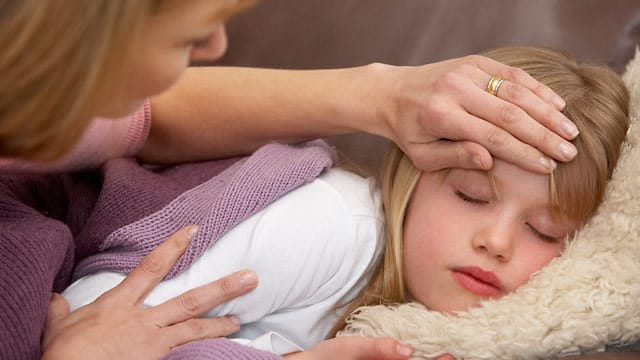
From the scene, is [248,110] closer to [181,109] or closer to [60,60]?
[181,109]

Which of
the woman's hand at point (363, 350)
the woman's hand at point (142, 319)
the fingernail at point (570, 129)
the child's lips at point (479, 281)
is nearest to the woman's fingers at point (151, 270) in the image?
the woman's hand at point (142, 319)

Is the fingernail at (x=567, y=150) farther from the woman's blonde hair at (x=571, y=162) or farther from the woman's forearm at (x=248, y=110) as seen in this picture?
the woman's forearm at (x=248, y=110)

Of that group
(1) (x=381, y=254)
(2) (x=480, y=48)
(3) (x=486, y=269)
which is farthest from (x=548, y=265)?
(2) (x=480, y=48)

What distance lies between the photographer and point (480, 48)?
115 cm

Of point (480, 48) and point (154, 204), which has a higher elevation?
point (480, 48)

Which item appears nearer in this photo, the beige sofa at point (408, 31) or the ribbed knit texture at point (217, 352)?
the ribbed knit texture at point (217, 352)

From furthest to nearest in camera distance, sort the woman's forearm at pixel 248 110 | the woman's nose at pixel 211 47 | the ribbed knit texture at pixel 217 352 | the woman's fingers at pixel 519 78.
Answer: the woman's forearm at pixel 248 110 → the woman's fingers at pixel 519 78 → the ribbed knit texture at pixel 217 352 → the woman's nose at pixel 211 47

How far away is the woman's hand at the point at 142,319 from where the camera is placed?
84 centimetres

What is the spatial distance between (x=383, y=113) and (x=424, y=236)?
5.4 inches

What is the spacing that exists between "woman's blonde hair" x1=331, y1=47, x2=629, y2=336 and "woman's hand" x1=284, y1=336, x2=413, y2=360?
0.35ft

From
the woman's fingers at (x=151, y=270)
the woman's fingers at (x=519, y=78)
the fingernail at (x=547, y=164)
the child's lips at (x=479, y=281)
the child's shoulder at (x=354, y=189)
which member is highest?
the woman's fingers at (x=519, y=78)

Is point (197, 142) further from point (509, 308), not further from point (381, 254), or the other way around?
point (509, 308)

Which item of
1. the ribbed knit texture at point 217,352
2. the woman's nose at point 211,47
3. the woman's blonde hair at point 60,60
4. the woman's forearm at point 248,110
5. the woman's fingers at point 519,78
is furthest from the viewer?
the woman's forearm at point 248,110

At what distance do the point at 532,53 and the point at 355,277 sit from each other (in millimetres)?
307
